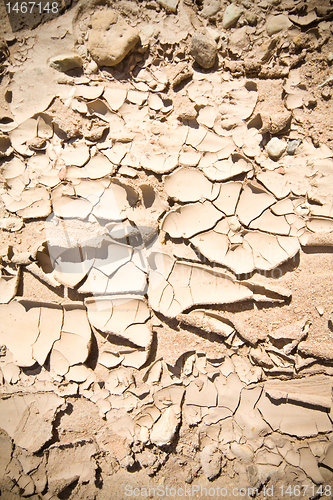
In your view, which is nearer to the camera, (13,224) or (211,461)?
(211,461)

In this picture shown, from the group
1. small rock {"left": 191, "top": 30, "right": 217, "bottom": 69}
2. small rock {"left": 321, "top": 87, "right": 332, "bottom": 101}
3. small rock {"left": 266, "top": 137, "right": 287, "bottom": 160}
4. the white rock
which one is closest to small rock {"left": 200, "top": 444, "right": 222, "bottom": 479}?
the white rock

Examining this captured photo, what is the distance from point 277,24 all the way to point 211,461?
2.22 m

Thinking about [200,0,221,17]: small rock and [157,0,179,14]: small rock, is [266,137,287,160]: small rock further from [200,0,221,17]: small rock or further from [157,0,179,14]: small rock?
[157,0,179,14]: small rock

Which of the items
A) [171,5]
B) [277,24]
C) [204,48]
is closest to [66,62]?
[171,5]

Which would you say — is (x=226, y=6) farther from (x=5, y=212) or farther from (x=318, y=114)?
(x=5, y=212)

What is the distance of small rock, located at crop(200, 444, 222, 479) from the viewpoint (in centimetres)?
125

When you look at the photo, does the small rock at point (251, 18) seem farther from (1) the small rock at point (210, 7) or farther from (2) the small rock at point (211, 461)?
(2) the small rock at point (211, 461)

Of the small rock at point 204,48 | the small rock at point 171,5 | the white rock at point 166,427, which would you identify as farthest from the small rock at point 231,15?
the white rock at point 166,427

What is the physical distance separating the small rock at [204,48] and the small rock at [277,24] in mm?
298

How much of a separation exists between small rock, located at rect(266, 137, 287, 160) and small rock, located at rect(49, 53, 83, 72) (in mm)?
1123

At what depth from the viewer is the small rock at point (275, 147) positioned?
1.32 m

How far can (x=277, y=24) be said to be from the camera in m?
1.33

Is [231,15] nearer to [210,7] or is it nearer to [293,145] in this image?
[210,7]

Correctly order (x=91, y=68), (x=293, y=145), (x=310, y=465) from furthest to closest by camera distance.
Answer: (x=91, y=68) < (x=293, y=145) < (x=310, y=465)
